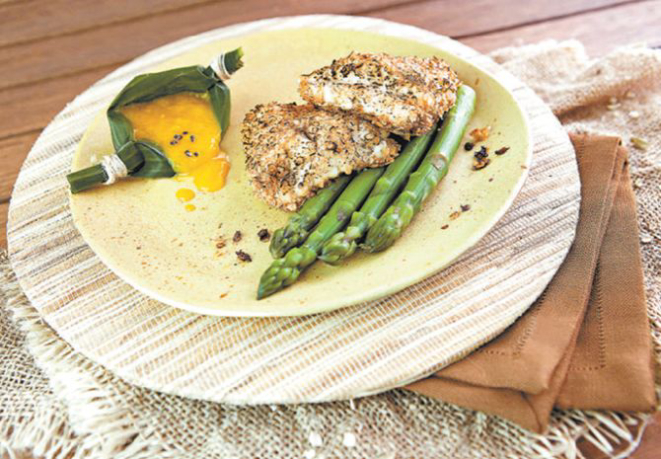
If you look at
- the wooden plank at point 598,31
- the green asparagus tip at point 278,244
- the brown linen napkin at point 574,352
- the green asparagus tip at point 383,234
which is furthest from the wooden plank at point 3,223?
the wooden plank at point 598,31

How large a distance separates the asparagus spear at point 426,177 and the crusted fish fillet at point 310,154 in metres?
0.18

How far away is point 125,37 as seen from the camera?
4902mm

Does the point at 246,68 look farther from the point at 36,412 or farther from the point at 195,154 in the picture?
the point at 36,412

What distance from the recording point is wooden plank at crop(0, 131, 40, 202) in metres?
3.73

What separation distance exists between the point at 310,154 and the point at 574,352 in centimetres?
134

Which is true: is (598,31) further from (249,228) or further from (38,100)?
(38,100)

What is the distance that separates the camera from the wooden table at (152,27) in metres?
4.36

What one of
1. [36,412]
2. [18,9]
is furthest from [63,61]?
[36,412]

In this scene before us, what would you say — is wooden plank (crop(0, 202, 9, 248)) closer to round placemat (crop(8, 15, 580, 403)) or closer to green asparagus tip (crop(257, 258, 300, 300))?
round placemat (crop(8, 15, 580, 403))

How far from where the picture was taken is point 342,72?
2982 mm

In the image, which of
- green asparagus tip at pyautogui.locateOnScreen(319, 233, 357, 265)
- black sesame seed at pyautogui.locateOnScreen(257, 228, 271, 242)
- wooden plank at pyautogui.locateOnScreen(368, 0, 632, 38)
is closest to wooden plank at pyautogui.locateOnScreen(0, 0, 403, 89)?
wooden plank at pyautogui.locateOnScreen(368, 0, 632, 38)

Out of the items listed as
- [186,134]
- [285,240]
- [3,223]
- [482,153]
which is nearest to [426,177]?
[482,153]

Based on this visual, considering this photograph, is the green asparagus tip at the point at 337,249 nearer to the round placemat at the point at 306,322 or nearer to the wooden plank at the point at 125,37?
the round placemat at the point at 306,322

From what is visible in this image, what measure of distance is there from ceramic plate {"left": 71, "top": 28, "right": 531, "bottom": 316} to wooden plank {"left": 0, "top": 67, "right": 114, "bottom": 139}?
0.97 m
